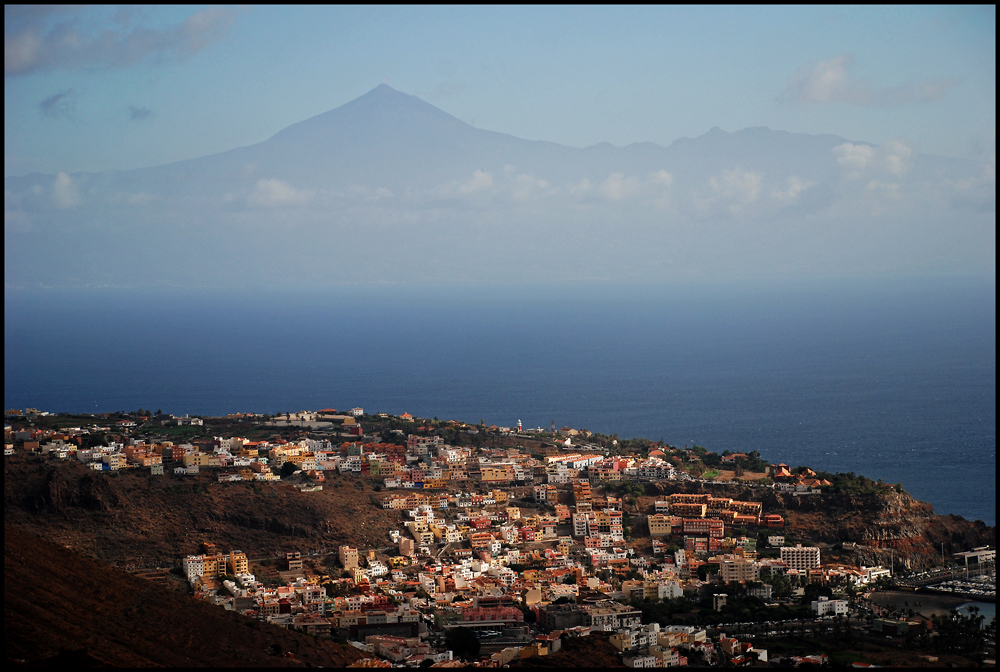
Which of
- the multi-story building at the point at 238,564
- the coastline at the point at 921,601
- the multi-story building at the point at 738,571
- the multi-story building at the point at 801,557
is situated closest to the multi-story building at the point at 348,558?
the multi-story building at the point at 238,564

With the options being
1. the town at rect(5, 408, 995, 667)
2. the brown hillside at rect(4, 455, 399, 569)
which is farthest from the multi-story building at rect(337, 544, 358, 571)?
the brown hillside at rect(4, 455, 399, 569)

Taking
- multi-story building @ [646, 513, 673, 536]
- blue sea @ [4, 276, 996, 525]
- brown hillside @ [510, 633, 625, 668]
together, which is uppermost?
blue sea @ [4, 276, 996, 525]

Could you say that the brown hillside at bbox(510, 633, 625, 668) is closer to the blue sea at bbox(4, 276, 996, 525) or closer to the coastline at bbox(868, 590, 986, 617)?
the coastline at bbox(868, 590, 986, 617)

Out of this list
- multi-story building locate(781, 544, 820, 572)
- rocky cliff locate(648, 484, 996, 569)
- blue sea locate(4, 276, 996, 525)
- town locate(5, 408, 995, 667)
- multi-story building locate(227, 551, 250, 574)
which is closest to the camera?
town locate(5, 408, 995, 667)

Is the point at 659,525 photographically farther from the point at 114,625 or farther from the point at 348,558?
the point at 114,625

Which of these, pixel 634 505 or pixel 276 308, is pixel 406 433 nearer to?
pixel 634 505
